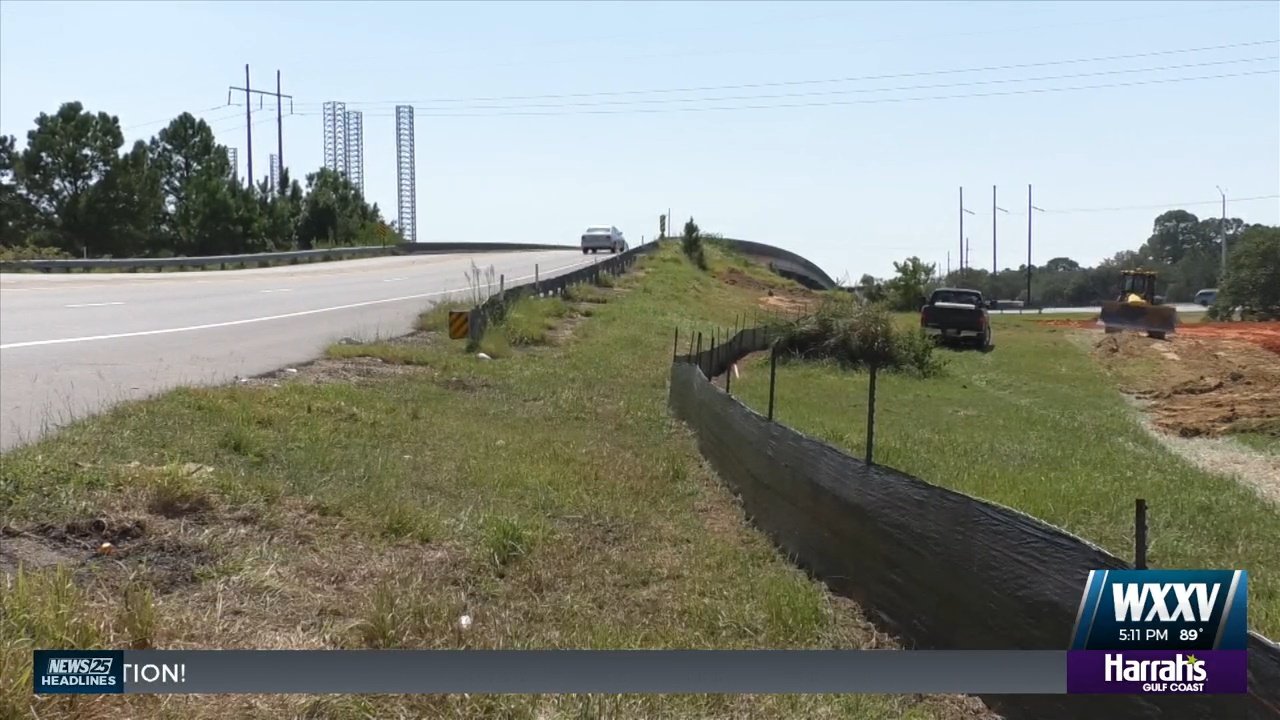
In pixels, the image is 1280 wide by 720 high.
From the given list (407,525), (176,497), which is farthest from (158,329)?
(407,525)

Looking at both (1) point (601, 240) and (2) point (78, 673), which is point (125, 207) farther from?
(2) point (78, 673)

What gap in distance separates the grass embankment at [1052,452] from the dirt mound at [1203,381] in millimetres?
710

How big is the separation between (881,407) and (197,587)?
48.2ft

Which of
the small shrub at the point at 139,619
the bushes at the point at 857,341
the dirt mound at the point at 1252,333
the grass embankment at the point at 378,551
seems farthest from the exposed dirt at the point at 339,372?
the dirt mound at the point at 1252,333

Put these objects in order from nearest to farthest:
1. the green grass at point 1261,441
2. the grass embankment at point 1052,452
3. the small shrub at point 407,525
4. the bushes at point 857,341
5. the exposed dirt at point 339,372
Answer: the small shrub at point 407,525, the grass embankment at point 1052,452, the exposed dirt at point 339,372, the green grass at point 1261,441, the bushes at point 857,341

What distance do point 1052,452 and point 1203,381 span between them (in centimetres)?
968

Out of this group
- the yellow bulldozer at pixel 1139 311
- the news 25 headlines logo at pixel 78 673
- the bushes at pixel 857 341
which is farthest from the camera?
the yellow bulldozer at pixel 1139 311

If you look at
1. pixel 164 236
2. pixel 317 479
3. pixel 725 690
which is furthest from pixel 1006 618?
pixel 164 236

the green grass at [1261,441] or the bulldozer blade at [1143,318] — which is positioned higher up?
the bulldozer blade at [1143,318]

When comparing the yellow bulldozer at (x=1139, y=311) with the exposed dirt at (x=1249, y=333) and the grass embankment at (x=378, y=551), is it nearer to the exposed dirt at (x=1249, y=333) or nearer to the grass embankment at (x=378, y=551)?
the exposed dirt at (x=1249, y=333)

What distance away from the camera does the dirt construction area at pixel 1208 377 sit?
17.0 meters

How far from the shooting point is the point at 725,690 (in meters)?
4.51

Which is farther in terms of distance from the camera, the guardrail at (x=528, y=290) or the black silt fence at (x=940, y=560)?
the guardrail at (x=528, y=290)

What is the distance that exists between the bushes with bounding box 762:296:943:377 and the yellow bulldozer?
8650 mm
